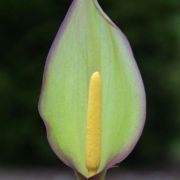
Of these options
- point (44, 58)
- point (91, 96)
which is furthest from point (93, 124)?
point (44, 58)

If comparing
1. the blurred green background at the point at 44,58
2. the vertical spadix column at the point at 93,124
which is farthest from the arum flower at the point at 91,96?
the blurred green background at the point at 44,58

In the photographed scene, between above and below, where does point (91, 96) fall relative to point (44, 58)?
above

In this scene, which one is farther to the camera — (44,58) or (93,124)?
(44,58)

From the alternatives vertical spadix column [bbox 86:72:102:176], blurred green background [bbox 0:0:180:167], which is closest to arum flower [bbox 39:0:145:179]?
vertical spadix column [bbox 86:72:102:176]

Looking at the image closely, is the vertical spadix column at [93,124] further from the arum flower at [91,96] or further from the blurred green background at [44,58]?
the blurred green background at [44,58]

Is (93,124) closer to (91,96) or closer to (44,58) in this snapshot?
(91,96)

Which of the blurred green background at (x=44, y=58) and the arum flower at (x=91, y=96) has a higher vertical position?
A: the arum flower at (x=91, y=96)
